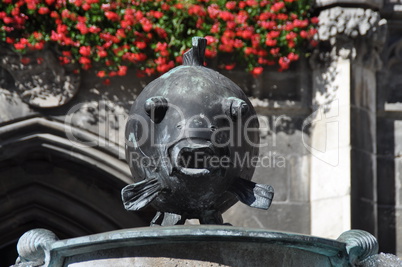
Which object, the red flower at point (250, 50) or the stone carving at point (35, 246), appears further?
the red flower at point (250, 50)

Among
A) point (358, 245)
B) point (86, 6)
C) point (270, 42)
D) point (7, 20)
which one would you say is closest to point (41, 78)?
point (7, 20)

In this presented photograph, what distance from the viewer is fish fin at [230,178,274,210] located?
306cm

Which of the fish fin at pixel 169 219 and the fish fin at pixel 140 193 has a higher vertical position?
the fish fin at pixel 140 193

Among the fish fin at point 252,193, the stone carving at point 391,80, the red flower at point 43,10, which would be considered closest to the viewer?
the fish fin at point 252,193

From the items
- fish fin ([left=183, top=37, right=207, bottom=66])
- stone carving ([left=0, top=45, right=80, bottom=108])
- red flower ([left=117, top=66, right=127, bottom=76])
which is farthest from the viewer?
stone carving ([left=0, top=45, right=80, bottom=108])

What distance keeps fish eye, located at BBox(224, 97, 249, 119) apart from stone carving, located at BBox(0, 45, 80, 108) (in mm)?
3498

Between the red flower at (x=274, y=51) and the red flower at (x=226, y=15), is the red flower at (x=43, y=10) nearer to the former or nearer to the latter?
the red flower at (x=226, y=15)

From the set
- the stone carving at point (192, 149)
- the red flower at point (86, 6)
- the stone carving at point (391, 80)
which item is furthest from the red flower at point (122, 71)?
the stone carving at point (192, 149)

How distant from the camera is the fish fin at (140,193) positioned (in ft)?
9.97

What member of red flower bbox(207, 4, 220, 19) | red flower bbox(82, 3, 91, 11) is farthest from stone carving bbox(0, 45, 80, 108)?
red flower bbox(207, 4, 220, 19)

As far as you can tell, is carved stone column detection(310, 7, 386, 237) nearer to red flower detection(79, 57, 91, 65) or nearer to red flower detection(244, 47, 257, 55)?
red flower detection(244, 47, 257, 55)

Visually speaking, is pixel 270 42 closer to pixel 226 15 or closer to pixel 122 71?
pixel 226 15

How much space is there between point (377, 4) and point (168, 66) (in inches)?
51.0

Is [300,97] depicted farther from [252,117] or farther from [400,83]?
[252,117]
